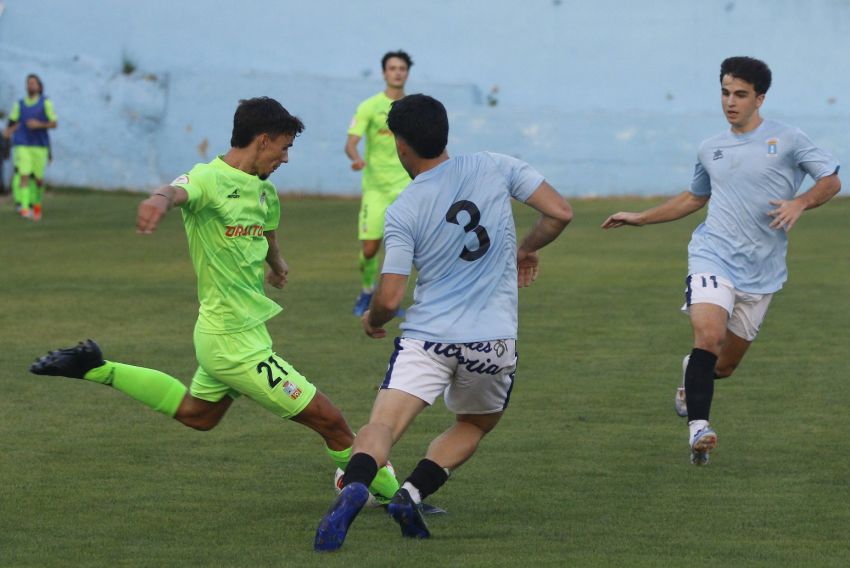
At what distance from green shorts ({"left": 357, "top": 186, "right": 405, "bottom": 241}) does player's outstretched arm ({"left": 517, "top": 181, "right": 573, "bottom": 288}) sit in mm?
7495

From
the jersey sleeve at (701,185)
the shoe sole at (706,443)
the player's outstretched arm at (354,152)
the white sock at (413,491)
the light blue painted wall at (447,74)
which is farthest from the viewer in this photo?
the light blue painted wall at (447,74)

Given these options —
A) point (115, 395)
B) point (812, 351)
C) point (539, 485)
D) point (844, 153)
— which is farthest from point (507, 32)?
point (539, 485)

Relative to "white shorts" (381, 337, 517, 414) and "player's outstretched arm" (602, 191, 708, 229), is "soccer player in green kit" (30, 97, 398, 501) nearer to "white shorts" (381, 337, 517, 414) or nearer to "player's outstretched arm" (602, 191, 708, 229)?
"white shorts" (381, 337, 517, 414)

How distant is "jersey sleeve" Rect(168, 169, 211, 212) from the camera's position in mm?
6312

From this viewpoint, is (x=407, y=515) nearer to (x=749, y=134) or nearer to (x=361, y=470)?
(x=361, y=470)

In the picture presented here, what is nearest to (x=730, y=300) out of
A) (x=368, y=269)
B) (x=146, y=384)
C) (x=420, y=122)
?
(x=420, y=122)

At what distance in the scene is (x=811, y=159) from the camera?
8148 millimetres

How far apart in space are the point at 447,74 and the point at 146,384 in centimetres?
2650

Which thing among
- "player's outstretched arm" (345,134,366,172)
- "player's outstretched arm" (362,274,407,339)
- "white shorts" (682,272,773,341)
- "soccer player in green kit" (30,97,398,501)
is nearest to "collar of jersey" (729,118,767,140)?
"white shorts" (682,272,773,341)

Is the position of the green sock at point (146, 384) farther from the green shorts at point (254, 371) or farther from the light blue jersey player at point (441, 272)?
the light blue jersey player at point (441, 272)

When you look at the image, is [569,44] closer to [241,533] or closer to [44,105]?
[44,105]

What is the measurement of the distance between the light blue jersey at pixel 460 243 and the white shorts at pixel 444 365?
1.4 inches

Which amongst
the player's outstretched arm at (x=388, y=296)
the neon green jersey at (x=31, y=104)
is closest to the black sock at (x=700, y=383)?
the player's outstretched arm at (x=388, y=296)

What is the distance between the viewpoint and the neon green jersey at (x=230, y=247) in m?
6.57
